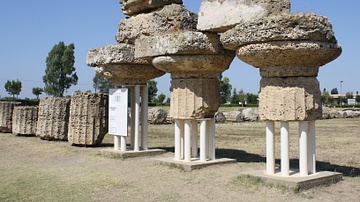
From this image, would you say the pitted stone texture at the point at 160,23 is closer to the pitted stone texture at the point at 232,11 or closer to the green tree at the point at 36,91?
the pitted stone texture at the point at 232,11

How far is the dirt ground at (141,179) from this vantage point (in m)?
5.97

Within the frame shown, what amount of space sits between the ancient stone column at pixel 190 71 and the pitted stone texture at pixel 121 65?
97 centimetres

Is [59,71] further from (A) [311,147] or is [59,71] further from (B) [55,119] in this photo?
(A) [311,147]

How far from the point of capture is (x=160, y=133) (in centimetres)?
1575

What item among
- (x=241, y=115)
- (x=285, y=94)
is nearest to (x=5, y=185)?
(x=285, y=94)

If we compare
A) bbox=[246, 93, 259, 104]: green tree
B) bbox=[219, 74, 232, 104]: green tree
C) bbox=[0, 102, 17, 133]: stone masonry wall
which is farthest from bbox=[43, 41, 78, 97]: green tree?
bbox=[0, 102, 17, 133]: stone masonry wall

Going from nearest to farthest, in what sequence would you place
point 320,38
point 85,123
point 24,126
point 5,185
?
point 320,38
point 5,185
point 85,123
point 24,126

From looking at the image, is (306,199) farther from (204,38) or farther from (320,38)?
(204,38)

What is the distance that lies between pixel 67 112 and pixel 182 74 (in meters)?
6.25

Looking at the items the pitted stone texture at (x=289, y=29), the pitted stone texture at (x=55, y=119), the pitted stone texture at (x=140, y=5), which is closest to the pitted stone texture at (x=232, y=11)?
the pitted stone texture at (x=289, y=29)

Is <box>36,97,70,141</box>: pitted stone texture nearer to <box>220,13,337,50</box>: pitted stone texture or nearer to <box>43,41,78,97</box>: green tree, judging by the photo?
<box>220,13,337,50</box>: pitted stone texture

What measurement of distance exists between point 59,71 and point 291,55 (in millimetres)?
47454

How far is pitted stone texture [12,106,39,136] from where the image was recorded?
48.7ft

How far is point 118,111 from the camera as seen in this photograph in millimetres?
10164
